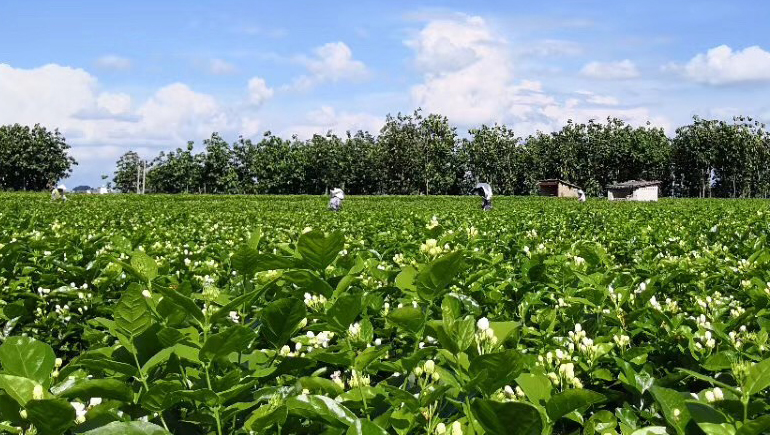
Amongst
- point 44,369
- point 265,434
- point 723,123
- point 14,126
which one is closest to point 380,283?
point 265,434

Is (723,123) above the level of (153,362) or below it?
above

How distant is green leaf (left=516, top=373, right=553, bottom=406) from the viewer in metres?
1.57

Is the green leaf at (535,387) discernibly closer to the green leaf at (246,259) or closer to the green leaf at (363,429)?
the green leaf at (363,429)

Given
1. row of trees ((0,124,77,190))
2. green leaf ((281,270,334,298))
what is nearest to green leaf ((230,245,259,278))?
green leaf ((281,270,334,298))

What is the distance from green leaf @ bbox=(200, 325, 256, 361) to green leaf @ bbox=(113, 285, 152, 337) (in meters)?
0.21

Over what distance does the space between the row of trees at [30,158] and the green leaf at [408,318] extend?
4606 inches

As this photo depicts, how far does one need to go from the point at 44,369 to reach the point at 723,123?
358 ft

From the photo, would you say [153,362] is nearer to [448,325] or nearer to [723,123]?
[448,325]

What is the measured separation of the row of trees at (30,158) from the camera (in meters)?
105

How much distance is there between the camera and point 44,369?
149 cm

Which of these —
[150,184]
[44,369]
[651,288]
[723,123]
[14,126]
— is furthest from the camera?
[150,184]

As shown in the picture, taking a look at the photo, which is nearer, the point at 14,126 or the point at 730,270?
the point at 730,270

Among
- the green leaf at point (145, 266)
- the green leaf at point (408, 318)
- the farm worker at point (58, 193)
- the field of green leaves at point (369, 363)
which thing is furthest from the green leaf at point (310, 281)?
the farm worker at point (58, 193)

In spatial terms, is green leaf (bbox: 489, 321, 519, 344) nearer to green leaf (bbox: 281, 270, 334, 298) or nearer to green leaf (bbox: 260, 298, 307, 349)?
green leaf (bbox: 260, 298, 307, 349)
